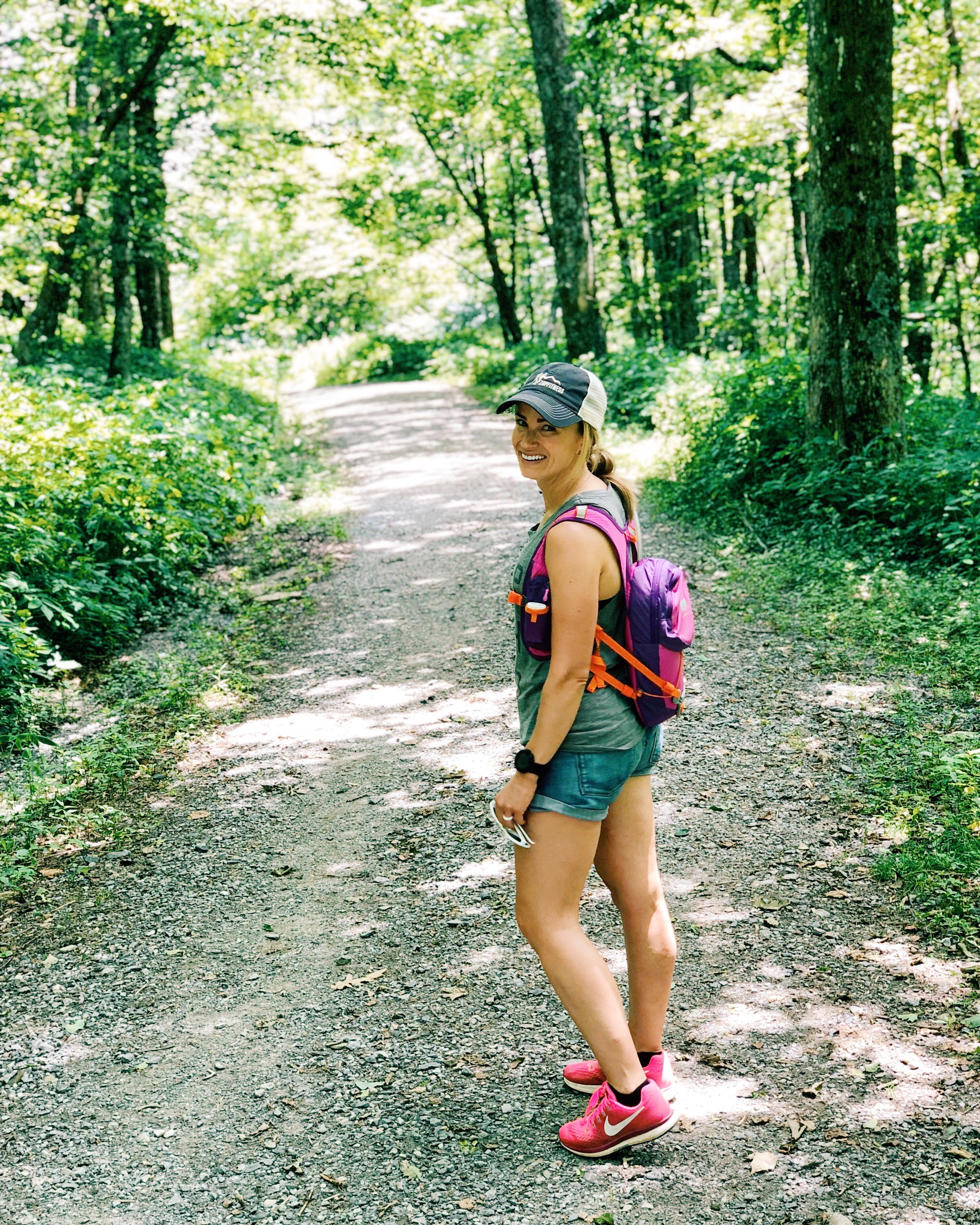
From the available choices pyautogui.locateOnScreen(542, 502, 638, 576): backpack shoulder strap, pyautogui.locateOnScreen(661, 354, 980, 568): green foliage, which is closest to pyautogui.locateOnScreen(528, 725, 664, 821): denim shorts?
pyautogui.locateOnScreen(542, 502, 638, 576): backpack shoulder strap

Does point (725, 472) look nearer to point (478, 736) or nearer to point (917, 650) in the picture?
point (917, 650)

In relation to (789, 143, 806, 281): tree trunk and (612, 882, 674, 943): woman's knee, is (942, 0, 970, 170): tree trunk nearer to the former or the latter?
(789, 143, 806, 281): tree trunk

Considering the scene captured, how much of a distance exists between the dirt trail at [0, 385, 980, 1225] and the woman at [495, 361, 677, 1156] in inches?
15.0

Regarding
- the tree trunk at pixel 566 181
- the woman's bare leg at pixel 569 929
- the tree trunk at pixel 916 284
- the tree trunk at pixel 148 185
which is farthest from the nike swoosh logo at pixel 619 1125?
the tree trunk at pixel 148 185

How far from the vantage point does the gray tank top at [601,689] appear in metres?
2.58

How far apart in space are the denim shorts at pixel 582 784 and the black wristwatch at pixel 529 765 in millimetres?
29

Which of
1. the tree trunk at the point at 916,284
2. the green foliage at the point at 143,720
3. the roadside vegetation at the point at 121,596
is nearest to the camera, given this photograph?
the green foliage at the point at 143,720

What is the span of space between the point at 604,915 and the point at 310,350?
34.6m

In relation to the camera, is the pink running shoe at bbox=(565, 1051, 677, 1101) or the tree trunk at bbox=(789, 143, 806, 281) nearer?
the pink running shoe at bbox=(565, 1051, 677, 1101)

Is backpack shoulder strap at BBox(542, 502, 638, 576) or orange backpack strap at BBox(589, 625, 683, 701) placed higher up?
backpack shoulder strap at BBox(542, 502, 638, 576)

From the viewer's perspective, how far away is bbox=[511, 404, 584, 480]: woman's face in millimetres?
2584

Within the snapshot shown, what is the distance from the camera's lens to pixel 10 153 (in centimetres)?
1405

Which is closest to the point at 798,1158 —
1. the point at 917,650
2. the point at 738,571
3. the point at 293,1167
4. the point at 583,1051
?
the point at 583,1051

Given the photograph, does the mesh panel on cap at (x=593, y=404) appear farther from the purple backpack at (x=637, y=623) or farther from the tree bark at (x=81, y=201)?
the tree bark at (x=81, y=201)
